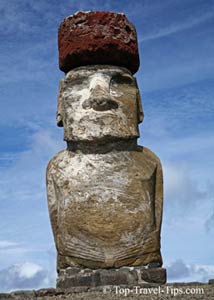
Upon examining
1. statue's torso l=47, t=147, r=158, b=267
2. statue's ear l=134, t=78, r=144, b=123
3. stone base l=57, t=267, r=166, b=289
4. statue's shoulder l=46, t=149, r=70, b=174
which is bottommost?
stone base l=57, t=267, r=166, b=289

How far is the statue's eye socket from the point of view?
11547 millimetres

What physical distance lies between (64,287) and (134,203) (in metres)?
1.81

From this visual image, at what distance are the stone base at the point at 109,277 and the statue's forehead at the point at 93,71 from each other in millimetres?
3361

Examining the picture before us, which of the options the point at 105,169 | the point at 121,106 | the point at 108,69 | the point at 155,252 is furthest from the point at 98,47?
the point at 155,252

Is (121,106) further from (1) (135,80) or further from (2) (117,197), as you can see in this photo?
(2) (117,197)

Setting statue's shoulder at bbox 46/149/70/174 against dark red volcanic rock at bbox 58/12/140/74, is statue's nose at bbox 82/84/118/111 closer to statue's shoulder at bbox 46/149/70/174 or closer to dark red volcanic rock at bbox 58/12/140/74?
dark red volcanic rock at bbox 58/12/140/74

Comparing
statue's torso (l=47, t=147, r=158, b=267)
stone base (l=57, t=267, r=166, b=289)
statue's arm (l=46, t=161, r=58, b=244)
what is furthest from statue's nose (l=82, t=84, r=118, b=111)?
stone base (l=57, t=267, r=166, b=289)

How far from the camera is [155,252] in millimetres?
11016

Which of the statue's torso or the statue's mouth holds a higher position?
the statue's mouth

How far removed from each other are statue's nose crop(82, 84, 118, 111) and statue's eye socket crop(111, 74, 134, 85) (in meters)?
0.33

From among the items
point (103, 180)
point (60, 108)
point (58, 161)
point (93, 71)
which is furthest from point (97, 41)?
point (103, 180)

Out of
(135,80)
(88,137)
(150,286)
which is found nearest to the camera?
(150,286)

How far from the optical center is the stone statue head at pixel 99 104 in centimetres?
1112

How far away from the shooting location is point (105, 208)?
35.3ft
